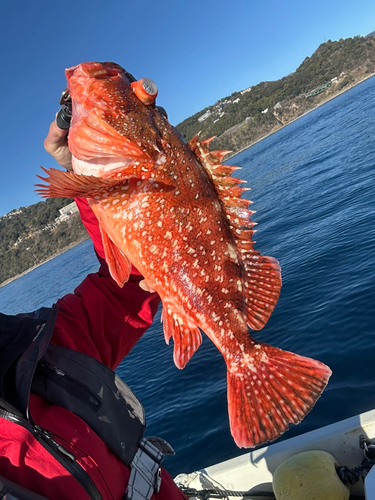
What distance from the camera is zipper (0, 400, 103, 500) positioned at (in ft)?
6.23

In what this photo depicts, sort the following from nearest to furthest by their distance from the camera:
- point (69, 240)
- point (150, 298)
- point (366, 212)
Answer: point (150, 298) → point (366, 212) → point (69, 240)

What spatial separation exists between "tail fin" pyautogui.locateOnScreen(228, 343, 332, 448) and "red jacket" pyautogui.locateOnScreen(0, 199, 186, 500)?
0.80 meters

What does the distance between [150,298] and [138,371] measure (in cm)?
1124

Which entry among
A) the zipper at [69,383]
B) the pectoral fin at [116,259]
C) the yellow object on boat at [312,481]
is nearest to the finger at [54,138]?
the pectoral fin at [116,259]

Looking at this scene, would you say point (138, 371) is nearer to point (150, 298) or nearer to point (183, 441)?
point (183, 441)

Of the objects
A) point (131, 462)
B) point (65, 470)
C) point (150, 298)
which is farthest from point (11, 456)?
point (150, 298)

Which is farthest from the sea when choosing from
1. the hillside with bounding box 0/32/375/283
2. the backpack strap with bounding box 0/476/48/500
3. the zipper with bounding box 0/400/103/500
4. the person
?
the hillside with bounding box 0/32/375/283

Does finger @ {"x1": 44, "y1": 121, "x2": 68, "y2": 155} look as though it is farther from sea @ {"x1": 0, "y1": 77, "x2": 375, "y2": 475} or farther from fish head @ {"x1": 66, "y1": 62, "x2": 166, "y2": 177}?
sea @ {"x1": 0, "y1": 77, "x2": 375, "y2": 475}

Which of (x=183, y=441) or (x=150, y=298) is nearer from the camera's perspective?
(x=150, y=298)

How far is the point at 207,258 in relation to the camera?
7.92ft

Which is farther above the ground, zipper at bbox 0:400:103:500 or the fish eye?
A: the fish eye

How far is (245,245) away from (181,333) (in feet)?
2.48

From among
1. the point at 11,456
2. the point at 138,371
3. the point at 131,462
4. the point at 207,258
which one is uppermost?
the point at 207,258

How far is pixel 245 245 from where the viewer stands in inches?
102
